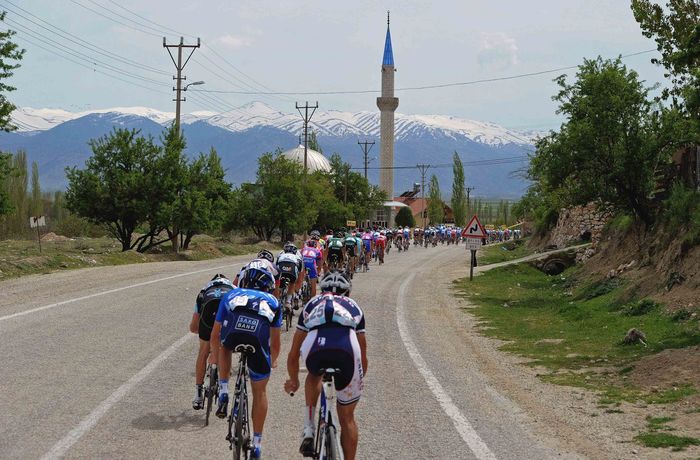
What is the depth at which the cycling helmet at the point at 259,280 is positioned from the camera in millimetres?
8211

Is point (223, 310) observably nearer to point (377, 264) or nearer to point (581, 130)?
point (581, 130)

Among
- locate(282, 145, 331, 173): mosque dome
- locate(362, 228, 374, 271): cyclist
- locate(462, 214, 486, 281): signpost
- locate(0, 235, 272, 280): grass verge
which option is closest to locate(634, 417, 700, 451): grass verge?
locate(0, 235, 272, 280): grass verge

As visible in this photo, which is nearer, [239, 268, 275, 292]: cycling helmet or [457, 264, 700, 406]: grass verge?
[239, 268, 275, 292]: cycling helmet

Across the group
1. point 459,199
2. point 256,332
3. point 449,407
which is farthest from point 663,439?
point 459,199

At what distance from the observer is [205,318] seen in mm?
9039

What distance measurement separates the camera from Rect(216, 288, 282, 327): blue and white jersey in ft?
24.1

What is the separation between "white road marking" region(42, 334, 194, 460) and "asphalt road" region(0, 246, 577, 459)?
0.05ft

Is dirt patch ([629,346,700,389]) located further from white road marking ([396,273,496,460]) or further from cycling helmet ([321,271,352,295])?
cycling helmet ([321,271,352,295])

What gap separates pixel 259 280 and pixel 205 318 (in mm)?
1120

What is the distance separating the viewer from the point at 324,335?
6.45 metres

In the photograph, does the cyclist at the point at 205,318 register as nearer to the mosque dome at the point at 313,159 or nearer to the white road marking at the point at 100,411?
the white road marking at the point at 100,411

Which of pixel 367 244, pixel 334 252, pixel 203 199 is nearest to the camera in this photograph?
pixel 334 252

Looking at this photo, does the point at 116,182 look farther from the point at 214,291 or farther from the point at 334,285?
the point at 334,285

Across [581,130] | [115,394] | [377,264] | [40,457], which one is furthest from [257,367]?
[377,264]
